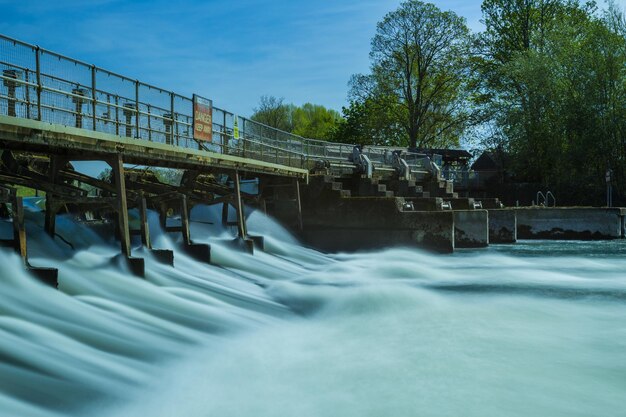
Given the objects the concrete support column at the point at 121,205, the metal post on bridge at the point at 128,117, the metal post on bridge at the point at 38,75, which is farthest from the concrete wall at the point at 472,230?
the metal post on bridge at the point at 38,75

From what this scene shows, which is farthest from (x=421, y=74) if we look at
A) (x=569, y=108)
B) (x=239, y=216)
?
(x=239, y=216)

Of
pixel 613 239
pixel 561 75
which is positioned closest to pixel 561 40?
pixel 561 75

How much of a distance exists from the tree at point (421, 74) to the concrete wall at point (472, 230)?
30074mm

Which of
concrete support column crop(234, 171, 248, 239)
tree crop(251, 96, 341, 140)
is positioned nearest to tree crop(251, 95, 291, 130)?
tree crop(251, 96, 341, 140)

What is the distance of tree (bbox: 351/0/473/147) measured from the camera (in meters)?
52.2

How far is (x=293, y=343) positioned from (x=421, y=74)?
1807 inches

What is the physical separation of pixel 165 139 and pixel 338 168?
11566 mm

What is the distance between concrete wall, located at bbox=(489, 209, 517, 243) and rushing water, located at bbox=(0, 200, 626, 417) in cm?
1182

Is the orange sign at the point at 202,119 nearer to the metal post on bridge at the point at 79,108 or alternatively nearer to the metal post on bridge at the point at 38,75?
the metal post on bridge at the point at 79,108

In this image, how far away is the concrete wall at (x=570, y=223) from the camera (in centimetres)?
2878

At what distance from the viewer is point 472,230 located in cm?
2377

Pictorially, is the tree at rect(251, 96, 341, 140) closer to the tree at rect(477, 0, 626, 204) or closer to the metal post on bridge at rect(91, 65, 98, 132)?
the tree at rect(477, 0, 626, 204)

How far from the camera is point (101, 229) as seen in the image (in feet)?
58.7

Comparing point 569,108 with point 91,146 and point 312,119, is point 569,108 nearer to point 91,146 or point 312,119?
point 91,146
